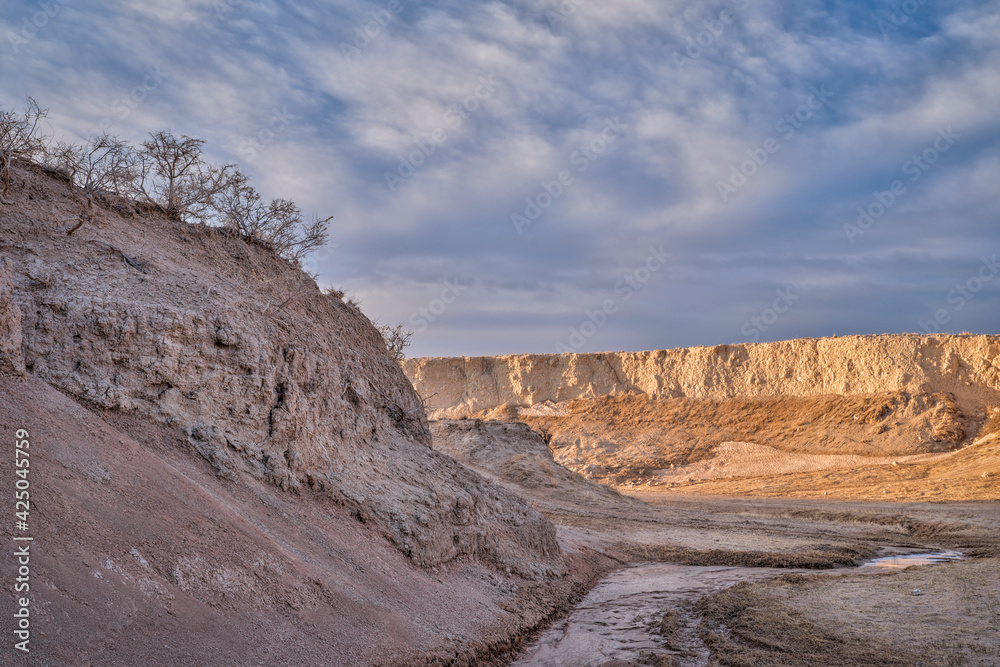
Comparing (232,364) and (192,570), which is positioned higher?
(232,364)

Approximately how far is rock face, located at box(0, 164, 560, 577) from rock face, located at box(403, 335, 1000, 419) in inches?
837

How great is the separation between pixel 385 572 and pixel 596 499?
1264 centimetres

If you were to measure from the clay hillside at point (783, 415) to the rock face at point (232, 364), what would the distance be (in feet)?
60.5

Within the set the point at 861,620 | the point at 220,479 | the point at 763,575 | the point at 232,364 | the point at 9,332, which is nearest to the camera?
the point at 9,332

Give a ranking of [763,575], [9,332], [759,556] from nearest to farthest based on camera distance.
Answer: [9,332] → [763,575] → [759,556]

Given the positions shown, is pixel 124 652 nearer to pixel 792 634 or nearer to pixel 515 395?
pixel 792 634

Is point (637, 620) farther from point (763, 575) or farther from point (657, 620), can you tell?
point (763, 575)

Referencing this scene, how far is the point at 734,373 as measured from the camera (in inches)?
1415

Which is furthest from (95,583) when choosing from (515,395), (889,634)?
(515,395)

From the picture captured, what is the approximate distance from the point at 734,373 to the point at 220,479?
3327 cm

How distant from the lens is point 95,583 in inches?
162

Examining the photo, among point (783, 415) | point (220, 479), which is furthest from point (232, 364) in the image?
point (783, 415)

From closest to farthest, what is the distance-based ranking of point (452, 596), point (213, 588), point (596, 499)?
point (213, 588), point (452, 596), point (596, 499)

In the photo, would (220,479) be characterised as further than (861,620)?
No
